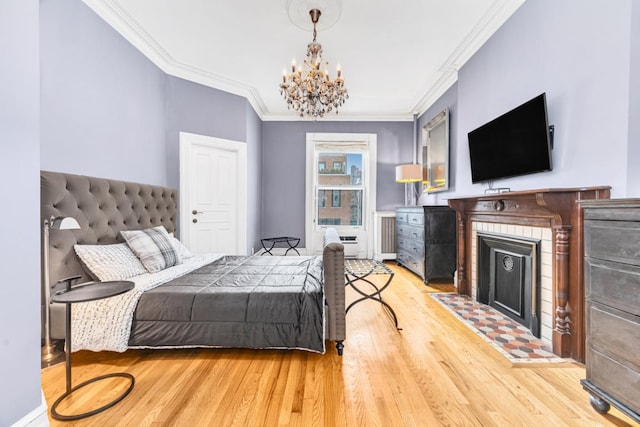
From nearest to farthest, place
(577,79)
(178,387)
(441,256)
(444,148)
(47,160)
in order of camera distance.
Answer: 1. (178,387)
2. (577,79)
3. (47,160)
4. (441,256)
5. (444,148)

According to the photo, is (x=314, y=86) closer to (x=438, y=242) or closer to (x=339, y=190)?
(x=438, y=242)

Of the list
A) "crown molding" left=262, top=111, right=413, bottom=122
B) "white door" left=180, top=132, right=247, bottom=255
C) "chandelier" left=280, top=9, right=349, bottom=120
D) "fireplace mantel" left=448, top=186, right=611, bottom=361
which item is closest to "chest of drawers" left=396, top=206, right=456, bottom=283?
"fireplace mantel" left=448, top=186, right=611, bottom=361

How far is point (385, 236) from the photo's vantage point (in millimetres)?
5102

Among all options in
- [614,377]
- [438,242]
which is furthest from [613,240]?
[438,242]

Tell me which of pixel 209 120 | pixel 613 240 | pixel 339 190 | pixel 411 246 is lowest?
pixel 411 246

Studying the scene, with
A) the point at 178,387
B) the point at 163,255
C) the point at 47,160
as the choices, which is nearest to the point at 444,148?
the point at 163,255

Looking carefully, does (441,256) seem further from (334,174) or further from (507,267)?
(334,174)

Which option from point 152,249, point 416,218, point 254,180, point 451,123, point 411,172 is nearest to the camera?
point 152,249

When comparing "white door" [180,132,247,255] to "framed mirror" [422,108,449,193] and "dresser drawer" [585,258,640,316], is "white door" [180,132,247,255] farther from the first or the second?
"dresser drawer" [585,258,640,316]

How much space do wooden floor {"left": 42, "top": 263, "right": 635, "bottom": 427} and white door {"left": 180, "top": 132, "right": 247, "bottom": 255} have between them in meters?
2.02

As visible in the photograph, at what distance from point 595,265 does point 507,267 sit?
4.09 ft

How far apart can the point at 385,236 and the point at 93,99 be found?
4.43 m

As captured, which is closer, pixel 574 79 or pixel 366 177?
pixel 574 79

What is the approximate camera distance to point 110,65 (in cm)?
251
